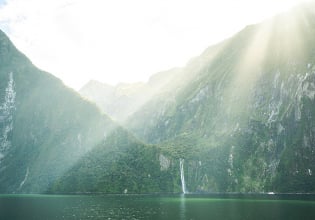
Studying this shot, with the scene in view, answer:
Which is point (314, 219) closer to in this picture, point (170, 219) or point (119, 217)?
point (170, 219)

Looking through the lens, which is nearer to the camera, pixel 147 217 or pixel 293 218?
pixel 293 218

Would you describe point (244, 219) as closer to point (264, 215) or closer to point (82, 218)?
point (264, 215)

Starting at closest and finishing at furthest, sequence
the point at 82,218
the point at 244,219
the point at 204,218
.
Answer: the point at 244,219 → the point at 204,218 → the point at 82,218

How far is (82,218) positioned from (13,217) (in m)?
21.8

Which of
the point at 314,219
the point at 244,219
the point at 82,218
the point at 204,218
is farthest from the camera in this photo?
the point at 82,218

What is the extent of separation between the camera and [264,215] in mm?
112375

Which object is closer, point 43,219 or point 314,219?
point 314,219

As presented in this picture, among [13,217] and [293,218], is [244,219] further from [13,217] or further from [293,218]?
[13,217]

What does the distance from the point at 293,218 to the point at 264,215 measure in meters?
11.3

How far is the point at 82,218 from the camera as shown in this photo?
119 m

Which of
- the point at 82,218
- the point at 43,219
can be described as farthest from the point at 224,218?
the point at 43,219

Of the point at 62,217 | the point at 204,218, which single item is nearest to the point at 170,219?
the point at 204,218

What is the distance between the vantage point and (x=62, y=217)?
395 ft

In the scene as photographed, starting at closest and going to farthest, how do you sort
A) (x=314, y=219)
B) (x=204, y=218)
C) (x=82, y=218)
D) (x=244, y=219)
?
1. (x=314, y=219)
2. (x=244, y=219)
3. (x=204, y=218)
4. (x=82, y=218)
